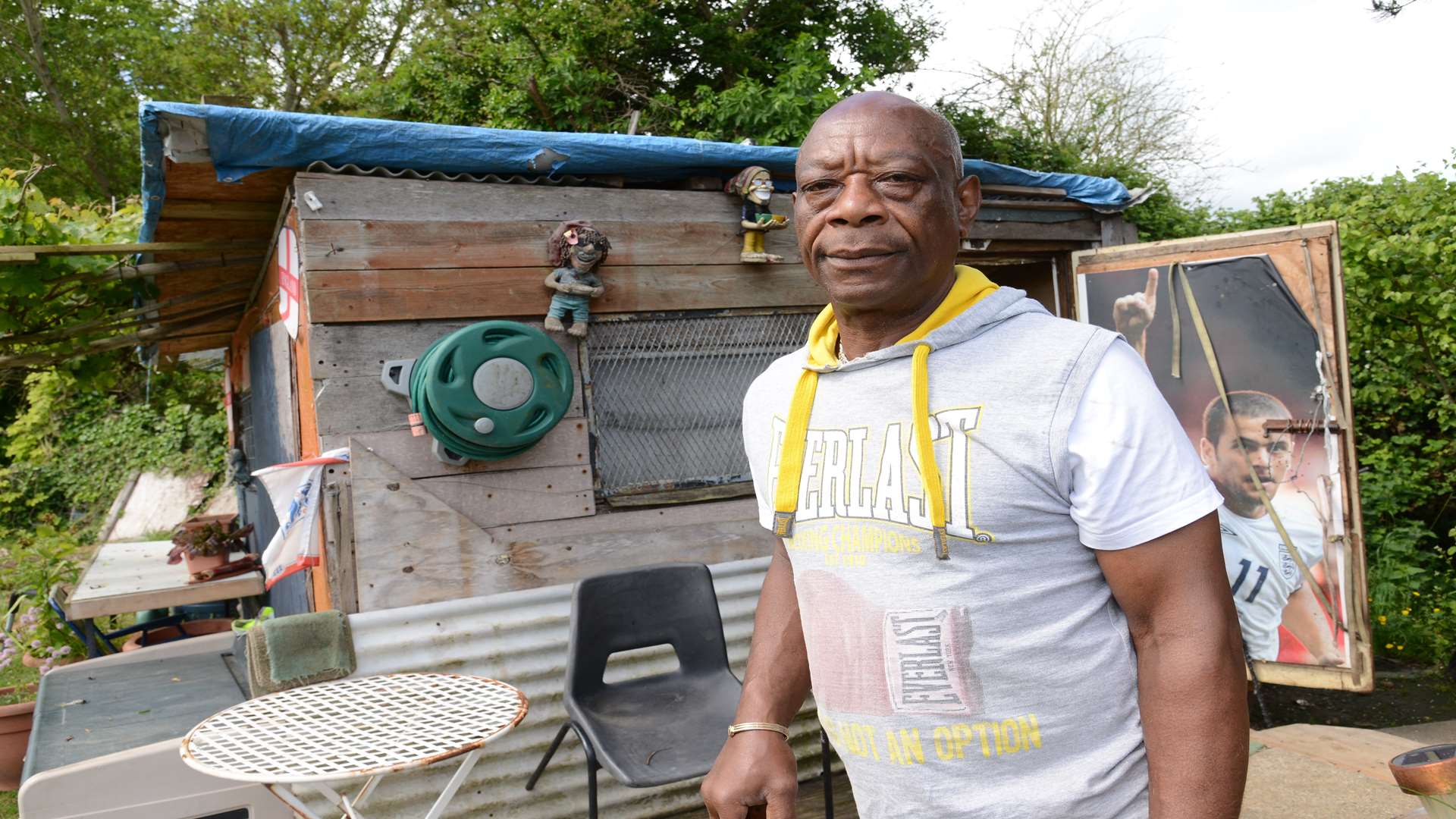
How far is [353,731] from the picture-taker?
2.85 meters

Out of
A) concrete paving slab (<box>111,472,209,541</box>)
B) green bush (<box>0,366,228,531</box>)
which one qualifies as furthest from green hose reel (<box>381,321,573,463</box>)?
green bush (<box>0,366,228,531</box>)

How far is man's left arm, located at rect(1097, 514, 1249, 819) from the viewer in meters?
1.12

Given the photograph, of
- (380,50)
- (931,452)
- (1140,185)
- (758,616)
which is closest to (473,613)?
(758,616)

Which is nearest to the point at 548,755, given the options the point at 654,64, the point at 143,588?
the point at 143,588

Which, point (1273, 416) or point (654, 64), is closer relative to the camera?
point (1273, 416)

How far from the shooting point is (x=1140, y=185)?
434 inches

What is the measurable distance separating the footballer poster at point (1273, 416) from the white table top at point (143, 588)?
5142 millimetres

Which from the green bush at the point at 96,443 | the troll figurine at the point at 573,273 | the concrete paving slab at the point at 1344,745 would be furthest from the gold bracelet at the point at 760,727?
the green bush at the point at 96,443

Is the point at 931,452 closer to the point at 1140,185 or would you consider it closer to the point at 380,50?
the point at 1140,185

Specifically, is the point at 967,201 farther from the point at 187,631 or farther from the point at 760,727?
the point at 187,631

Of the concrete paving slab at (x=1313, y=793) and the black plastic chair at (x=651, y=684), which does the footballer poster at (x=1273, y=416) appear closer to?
the concrete paving slab at (x=1313, y=793)

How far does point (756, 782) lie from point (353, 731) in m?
1.77

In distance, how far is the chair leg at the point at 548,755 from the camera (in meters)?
3.63

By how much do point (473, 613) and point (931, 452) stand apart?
309cm
